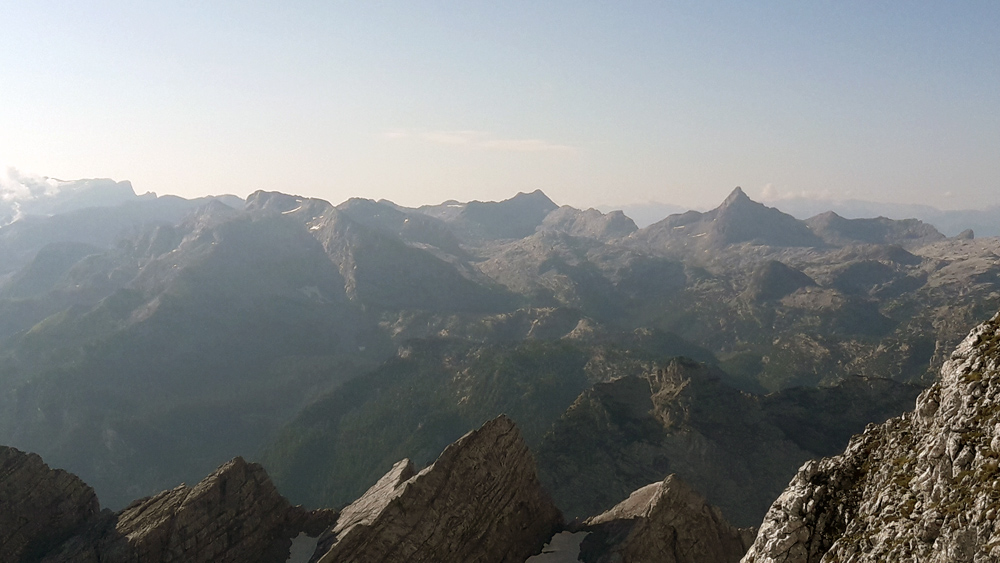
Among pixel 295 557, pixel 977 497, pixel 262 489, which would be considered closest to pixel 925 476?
pixel 977 497

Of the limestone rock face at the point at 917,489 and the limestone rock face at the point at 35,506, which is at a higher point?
the limestone rock face at the point at 917,489

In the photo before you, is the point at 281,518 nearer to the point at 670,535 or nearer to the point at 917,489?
the point at 670,535

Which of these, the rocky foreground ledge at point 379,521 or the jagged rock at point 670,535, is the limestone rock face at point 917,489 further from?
the jagged rock at point 670,535

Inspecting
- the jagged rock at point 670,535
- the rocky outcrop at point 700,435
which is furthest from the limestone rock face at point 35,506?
the rocky outcrop at point 700,435

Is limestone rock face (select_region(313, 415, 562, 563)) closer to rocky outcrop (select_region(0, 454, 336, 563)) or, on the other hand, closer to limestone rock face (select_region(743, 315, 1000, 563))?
rocky outcrop (select_region(0, 454, 336, 563))

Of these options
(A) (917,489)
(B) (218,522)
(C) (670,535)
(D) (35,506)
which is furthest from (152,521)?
(A) (917,489)
